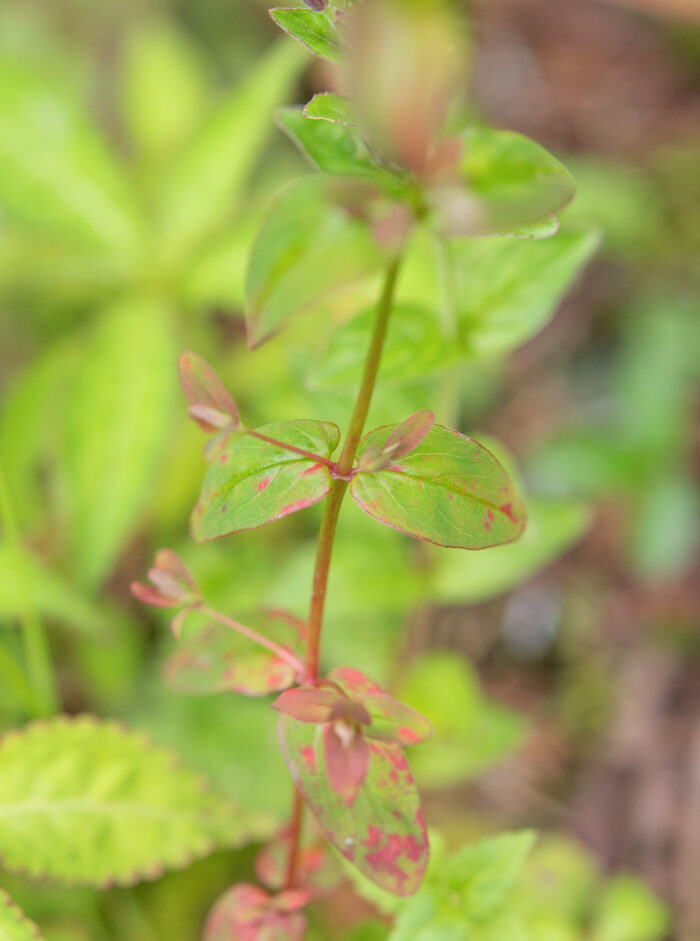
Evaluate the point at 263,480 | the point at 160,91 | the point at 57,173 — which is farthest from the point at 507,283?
the point at 160,91

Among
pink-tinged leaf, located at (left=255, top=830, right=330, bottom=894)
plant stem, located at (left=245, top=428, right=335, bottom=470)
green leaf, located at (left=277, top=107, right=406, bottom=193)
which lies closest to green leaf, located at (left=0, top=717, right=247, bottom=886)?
pink-tinged leaf, located at (left=255, top=830, right=330, bottom=894)

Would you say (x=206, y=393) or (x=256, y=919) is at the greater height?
(x=206, y=393)

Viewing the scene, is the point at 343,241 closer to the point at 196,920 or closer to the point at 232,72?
the point at 196,920

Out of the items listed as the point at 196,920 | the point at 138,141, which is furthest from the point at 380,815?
the point at 138,141

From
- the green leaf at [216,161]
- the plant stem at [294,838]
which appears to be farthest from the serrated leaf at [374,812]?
the green leaf at [216,161]

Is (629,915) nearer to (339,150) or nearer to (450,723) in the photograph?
(450,723)

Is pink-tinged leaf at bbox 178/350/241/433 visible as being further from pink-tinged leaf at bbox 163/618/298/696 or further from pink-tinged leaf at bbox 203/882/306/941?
pink-tinged leaf at bbox 203/882/306/941
